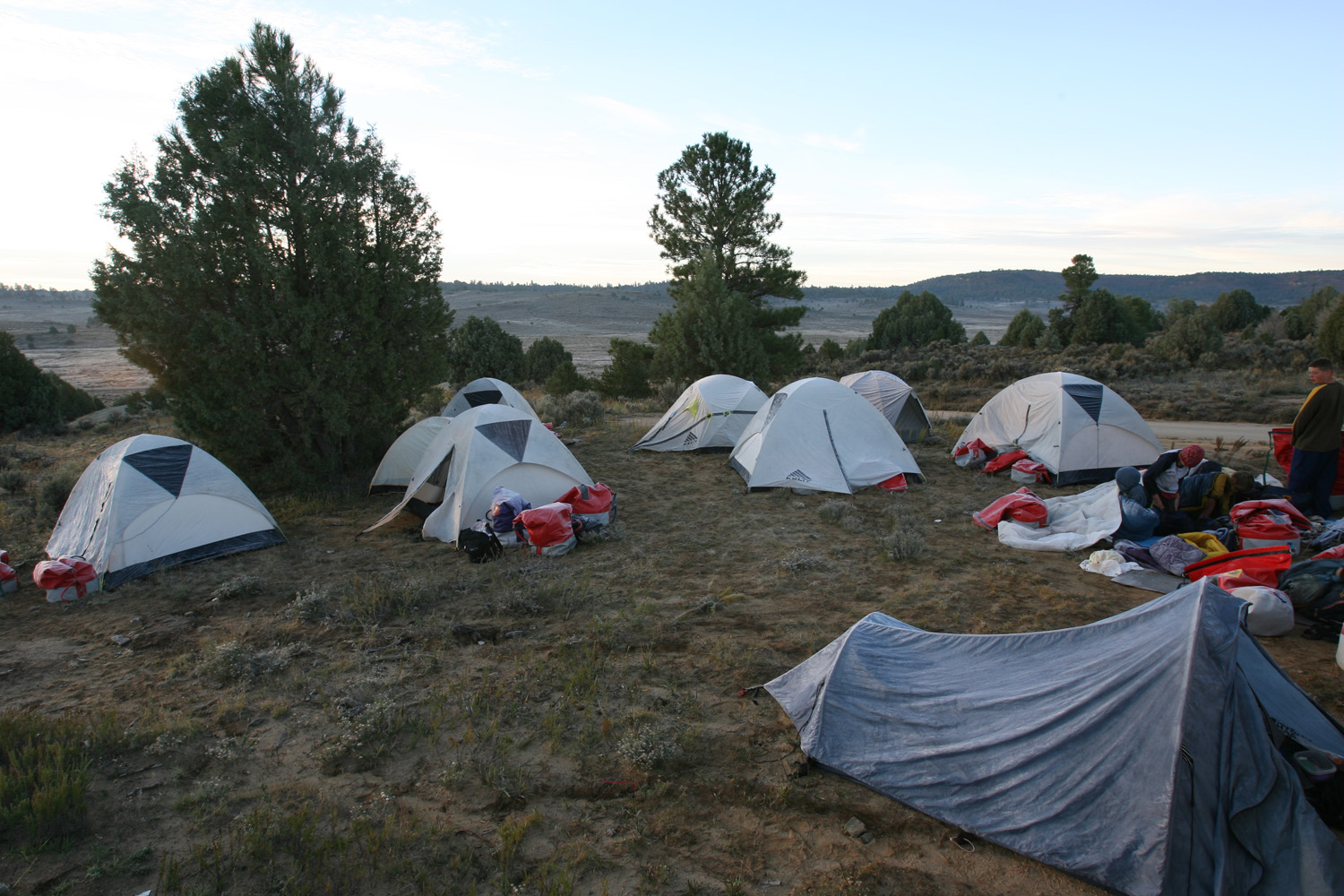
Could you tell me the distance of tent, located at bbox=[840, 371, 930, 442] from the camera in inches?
575

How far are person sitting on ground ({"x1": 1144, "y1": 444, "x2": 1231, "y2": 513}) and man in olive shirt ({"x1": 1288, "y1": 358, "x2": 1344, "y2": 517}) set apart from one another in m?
1.02

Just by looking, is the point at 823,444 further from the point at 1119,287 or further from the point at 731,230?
the point at 1119,287

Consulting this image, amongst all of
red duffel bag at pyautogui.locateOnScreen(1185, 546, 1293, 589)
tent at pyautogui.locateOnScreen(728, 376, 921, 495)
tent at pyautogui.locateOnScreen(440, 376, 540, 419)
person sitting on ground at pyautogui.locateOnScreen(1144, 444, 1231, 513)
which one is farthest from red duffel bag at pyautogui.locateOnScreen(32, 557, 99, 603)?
person sitting on ground at pyautogui.locateOnScreen(1144, 444, 1231, 513)

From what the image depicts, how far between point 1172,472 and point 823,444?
4551 millimetres

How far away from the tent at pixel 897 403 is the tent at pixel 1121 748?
436 inches

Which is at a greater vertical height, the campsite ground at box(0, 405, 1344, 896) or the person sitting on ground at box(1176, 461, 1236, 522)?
the person sitting on ground at box(1176, 461, 1236, 522)

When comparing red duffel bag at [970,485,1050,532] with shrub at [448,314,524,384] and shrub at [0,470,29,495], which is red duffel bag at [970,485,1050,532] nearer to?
shrub at [0,470,29,495]

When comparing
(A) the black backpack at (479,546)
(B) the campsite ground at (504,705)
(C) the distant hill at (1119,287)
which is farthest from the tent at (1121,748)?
(C) the distant hill at (1119,287)

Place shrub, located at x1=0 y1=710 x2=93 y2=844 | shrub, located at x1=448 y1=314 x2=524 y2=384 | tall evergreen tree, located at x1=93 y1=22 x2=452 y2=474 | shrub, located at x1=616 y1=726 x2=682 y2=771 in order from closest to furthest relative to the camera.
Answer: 1. shrub, located at x1=0 y1=710 x2=93 y2=844
2. shrub, located at x1=616 y1=726 x2=682 y2=771
3. tall evergreen tree, located at x1=93 y1=22 x2=452 y2=474
4. shrub, located at x1=448 y1=314 x2=524 y2=384

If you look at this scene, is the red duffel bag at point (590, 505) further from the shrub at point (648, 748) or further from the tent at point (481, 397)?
the tent at point (481, 397)

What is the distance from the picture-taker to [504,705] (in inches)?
186

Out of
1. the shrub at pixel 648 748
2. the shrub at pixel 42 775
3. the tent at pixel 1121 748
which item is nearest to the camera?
the tent at pixel 1121 748

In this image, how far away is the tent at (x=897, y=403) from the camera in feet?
47.9

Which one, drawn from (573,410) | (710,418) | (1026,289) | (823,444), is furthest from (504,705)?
(1026,289)
